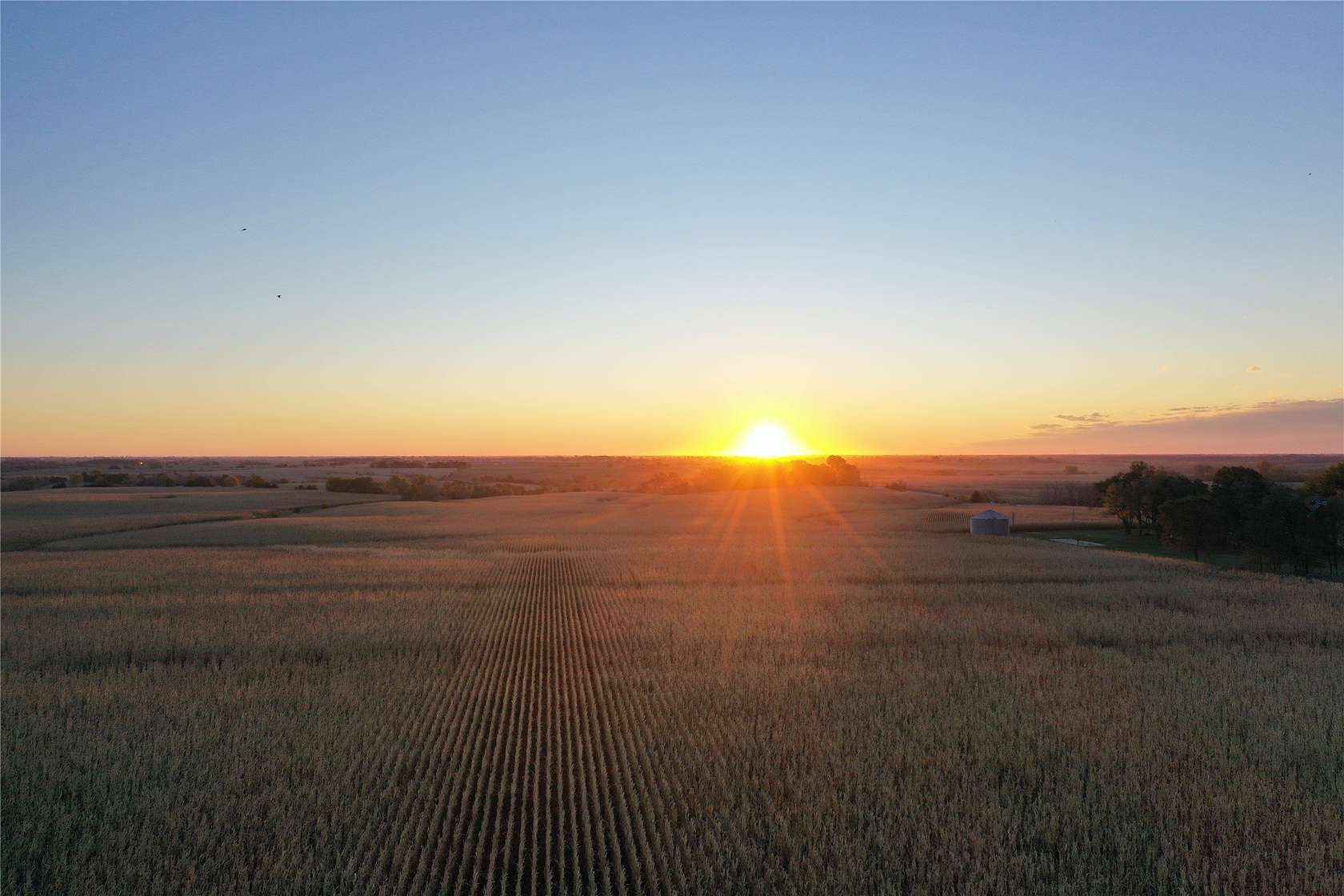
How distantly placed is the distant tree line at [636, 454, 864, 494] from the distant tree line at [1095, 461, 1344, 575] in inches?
2738

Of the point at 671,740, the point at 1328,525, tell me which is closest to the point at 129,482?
the point at 671,740

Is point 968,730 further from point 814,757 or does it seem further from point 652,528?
point 652,528

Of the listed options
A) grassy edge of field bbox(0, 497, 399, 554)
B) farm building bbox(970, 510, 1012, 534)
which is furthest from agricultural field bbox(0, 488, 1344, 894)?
farm building bbox(970, 510, 1012, 534)

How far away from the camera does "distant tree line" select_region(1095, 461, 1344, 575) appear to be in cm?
3488

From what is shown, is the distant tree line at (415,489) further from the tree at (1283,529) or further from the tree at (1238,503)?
the tree at (1283,529)

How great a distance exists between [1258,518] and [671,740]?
3624cm

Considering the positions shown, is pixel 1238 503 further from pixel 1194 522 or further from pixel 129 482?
pixel 129 482

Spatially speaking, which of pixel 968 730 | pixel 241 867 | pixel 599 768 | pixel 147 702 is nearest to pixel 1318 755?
pixel 968 730

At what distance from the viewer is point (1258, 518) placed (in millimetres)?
35312

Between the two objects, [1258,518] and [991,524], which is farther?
[991,524]

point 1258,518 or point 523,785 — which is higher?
point 1258,518

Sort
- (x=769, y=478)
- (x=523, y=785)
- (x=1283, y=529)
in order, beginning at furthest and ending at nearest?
(x=769, y=478) < (x=1283, y=529) < (x=523, y=785)

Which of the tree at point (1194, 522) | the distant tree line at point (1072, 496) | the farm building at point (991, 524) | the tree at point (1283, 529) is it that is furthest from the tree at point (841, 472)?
the tree at point (1283, 529)

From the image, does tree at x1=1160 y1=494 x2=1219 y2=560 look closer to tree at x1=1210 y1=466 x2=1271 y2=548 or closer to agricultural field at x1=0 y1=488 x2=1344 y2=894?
tree at x1=1210 y1=466 x2=1271 y2=548
